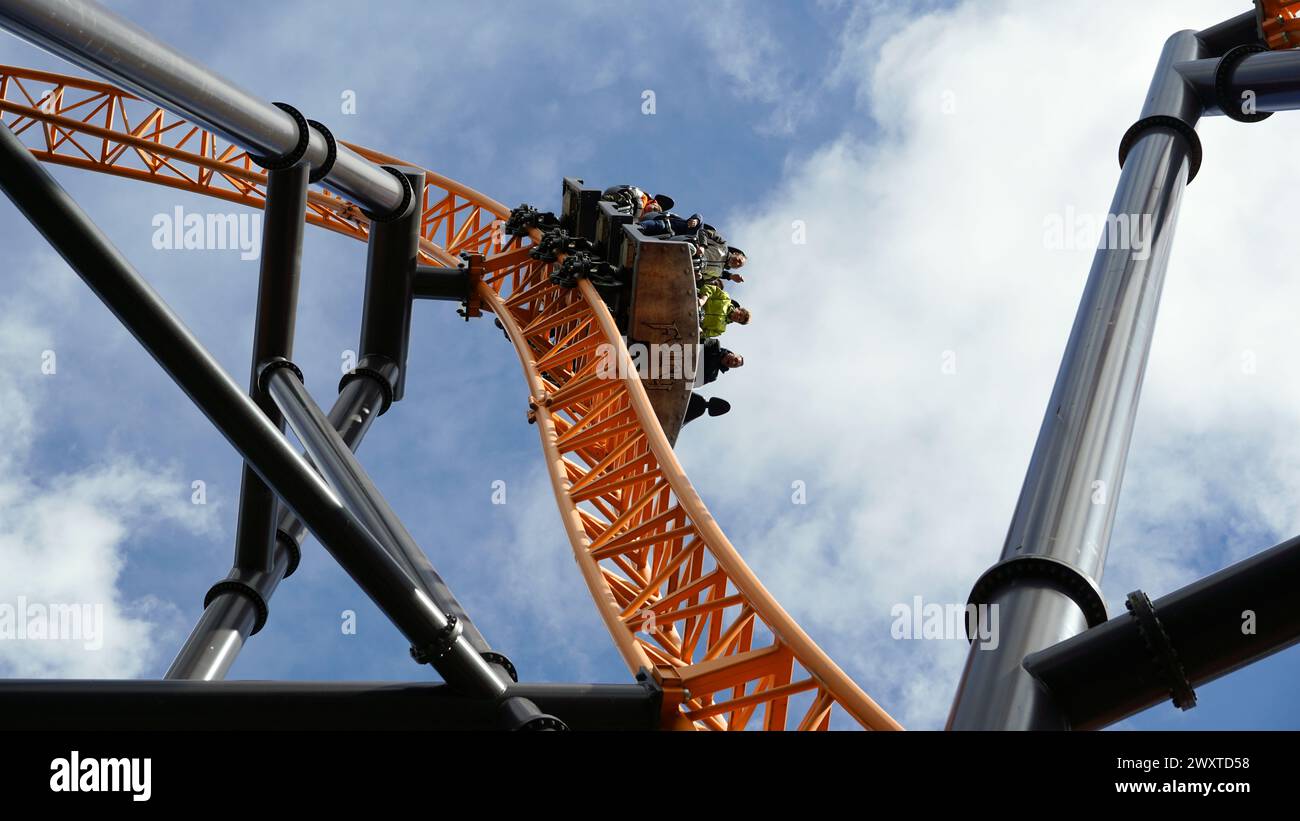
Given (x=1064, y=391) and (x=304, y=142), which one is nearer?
(x=1064, y=391)

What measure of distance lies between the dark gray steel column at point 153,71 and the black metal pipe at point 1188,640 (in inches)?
237

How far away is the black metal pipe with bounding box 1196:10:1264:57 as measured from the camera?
12.1 meters

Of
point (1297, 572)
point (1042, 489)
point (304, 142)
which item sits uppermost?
point (304, 142)

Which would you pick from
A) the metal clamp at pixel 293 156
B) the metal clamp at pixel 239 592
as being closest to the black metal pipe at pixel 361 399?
the metal clamp at pixel 239 592

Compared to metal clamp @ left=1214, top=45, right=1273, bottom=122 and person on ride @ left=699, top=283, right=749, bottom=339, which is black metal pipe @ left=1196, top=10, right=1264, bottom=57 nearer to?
metal clamp @ left=1214, top=45, right=1273, bottom=122

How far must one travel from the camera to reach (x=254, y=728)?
284 inches

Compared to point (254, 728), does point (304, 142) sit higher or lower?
higher

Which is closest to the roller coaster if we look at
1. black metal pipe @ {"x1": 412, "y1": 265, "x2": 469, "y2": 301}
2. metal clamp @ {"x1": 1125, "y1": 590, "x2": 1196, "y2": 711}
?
metal clamp @ {"x1": 1125, "y1": 590, "x2": 1196, "y2": 711}

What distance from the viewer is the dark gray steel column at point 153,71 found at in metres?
7.95

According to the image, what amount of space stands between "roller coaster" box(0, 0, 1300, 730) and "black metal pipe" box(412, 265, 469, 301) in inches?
58.1
